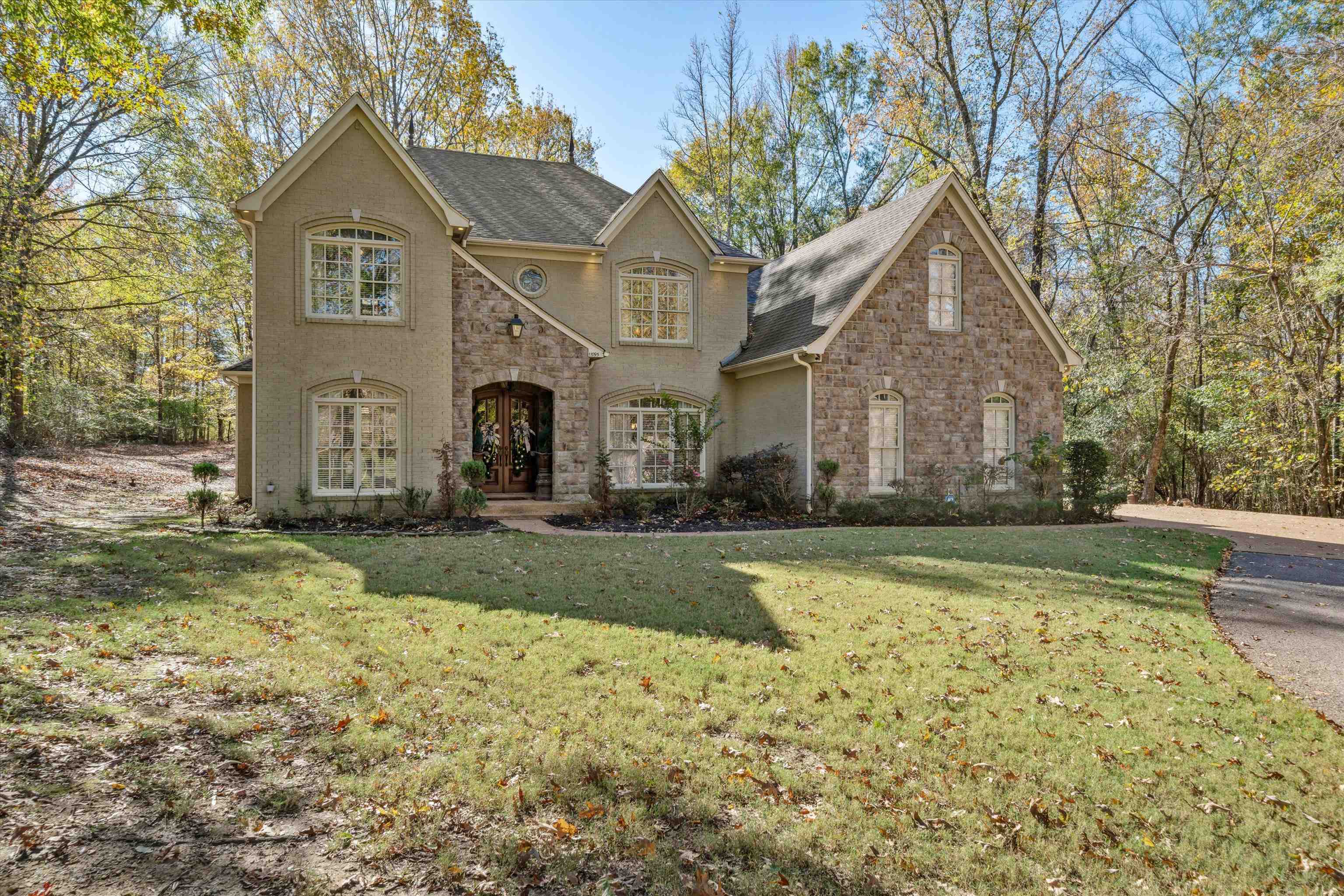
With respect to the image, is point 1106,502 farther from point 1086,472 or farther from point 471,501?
point 471,501

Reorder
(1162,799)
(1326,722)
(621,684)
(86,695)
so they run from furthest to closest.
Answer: (621,684) < (1326,722) < (86,695) < (1162,799)

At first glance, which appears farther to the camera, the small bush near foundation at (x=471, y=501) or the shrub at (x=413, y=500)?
the shrub at (x=413, y=500)

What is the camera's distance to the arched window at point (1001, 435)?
16688 mm

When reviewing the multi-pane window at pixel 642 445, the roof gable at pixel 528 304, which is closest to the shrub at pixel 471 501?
the roof gable at pixel 528 304

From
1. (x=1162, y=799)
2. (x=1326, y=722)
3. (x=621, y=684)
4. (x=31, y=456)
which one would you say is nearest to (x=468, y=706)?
(x=621, y=684)

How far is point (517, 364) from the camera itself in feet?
47.4

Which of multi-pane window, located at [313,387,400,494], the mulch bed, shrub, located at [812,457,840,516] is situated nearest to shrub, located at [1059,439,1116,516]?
shrub, located at [812,457,840,516]

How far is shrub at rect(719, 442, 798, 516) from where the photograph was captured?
49.3ft

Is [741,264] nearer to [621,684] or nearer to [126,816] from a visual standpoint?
[621,684]

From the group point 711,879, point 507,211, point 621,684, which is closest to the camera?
point 711,879

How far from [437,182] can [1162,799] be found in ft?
58.2

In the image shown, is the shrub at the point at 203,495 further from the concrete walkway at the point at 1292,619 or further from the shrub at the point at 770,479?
the concrete walkway at the point at 1292,619

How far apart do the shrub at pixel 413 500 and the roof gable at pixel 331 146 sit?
4.93 metres

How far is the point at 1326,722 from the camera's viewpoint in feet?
15.4
